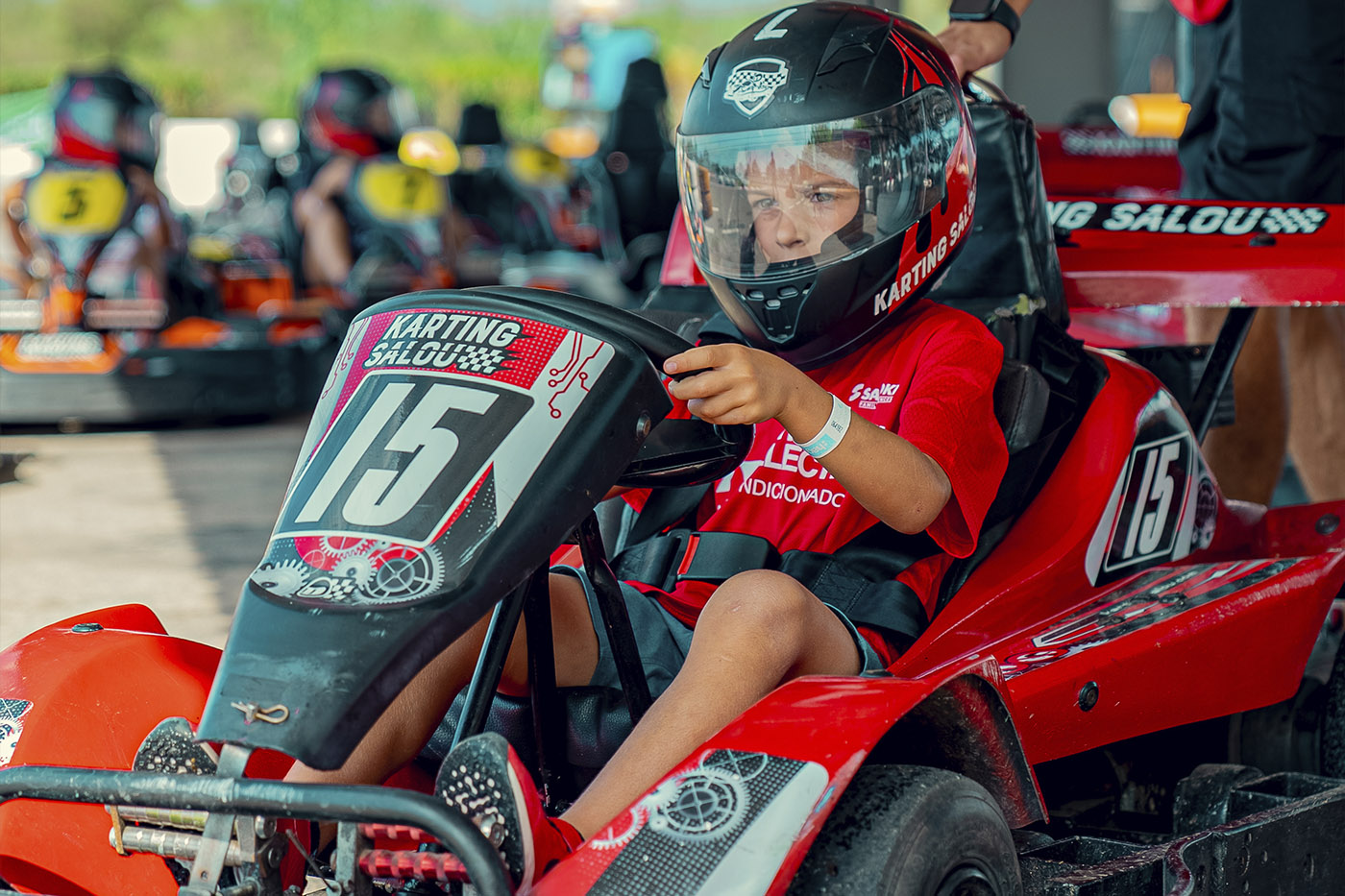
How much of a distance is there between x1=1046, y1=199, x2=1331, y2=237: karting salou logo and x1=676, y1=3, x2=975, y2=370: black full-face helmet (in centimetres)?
72

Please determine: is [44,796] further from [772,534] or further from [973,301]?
[973,301]

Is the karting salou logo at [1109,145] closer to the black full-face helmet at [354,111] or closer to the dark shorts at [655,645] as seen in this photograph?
the dark shorts at [655,645]

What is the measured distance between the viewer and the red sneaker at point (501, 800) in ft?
4.13

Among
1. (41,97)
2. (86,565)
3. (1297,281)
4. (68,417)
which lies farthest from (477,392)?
(41,97)

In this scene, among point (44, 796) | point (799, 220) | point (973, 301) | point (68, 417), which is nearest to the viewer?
point (44, 796)

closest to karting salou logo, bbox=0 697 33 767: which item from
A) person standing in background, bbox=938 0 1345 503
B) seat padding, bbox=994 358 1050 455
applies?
seat padding, bbox=994 358 1050 455

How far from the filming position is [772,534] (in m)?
1.85

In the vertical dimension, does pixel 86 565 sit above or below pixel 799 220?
below

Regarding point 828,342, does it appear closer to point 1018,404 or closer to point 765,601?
point 1018,404

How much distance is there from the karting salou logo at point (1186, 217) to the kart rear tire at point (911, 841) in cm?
137

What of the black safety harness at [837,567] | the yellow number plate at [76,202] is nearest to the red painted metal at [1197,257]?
the black safety harness at [837,567]

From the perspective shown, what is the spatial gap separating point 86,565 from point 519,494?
3064 millimetres

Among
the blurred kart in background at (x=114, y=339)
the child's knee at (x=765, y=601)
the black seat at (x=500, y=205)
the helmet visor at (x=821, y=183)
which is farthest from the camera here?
the black seat at (x=500, y=205)

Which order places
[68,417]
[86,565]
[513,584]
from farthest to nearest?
[68,417], [86,565], [513,584]
